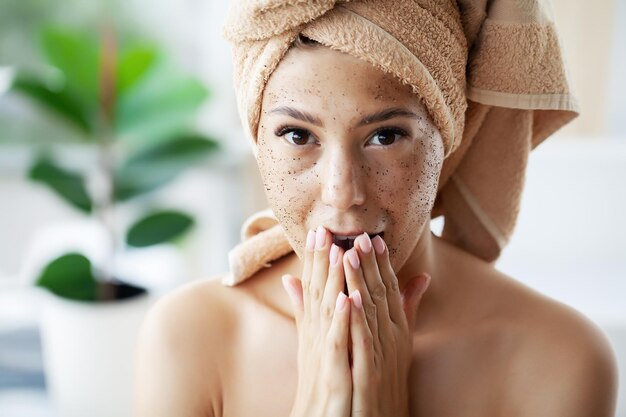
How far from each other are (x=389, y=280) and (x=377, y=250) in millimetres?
49

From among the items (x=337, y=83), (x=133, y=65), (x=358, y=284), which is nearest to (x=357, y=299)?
(x=358, y=284)

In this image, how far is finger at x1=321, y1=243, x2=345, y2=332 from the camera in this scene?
0.83 m

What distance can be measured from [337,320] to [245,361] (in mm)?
195

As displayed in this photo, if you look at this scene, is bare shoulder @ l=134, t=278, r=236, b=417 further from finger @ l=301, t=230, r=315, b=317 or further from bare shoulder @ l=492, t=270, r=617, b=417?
bare shoulder @ l=492, t=270, r=617, b=417

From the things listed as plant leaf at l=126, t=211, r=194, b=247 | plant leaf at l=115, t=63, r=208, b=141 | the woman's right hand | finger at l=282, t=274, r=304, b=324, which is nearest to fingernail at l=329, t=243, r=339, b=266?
the woman's right hand

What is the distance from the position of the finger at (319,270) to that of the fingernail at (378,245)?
0.05 m

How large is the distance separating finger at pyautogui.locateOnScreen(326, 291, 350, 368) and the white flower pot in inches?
44.0

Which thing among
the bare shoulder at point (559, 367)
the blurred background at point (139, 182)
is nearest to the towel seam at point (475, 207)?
the bare shoulder at point (559, 367)

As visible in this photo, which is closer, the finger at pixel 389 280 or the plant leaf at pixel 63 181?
the finger at pixel 389 280

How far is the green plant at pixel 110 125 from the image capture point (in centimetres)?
184

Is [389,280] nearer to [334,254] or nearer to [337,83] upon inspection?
[334,254]

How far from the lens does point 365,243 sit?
0.82m

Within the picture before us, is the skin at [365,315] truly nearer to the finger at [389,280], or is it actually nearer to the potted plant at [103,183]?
the finger at [389,280]

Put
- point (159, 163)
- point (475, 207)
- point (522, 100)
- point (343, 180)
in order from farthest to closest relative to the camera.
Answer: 1. point (159, 163)
2. point (475, 207)
3. point (522, 100)
4. point (343, 180)
